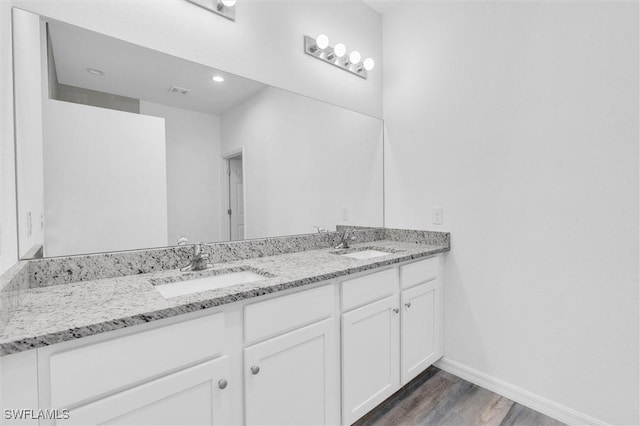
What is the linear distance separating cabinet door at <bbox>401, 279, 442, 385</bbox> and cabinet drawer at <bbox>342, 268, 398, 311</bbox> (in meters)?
0.15

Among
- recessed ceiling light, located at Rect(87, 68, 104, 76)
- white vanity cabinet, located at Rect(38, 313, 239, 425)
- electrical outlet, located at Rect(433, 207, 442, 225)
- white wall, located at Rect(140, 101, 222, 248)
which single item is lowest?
white vanity cabinet, located at Rect(38, 313, 239, 425)

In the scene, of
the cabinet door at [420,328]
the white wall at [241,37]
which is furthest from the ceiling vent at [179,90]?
the cabinet door at [420,328]

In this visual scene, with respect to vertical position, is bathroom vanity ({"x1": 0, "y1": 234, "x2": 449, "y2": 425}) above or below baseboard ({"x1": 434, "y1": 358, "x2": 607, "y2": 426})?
above

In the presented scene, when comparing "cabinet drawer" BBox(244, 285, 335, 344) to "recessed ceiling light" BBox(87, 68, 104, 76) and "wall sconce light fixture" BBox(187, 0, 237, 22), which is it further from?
"wall sconce light fixture" BBox(187, 0, 237, 22)

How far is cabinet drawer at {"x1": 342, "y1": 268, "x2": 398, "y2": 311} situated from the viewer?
4.71ft

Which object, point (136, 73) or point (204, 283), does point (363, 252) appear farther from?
point (136, 73)

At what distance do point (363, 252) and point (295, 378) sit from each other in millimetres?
1036

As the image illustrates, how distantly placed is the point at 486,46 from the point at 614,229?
121 cm

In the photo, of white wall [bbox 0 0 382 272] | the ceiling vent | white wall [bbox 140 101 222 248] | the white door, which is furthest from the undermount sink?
the ceiling vent

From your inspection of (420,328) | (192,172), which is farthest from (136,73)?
(420,328)

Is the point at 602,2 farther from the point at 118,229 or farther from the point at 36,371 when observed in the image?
the point at 36,371

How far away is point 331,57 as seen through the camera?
6.81ft

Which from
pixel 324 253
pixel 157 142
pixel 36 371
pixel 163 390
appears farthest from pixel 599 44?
pixel 36 371

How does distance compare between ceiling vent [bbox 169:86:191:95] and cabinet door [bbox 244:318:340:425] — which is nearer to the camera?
cabinet door [bbox 244:318:340:425]
